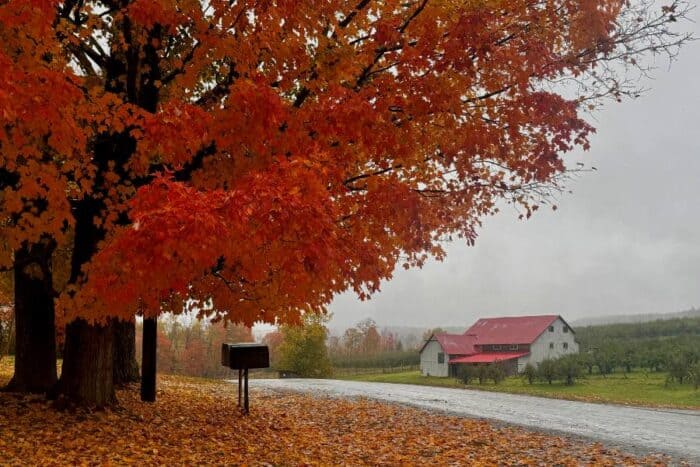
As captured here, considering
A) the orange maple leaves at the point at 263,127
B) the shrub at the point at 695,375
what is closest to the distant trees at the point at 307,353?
the shrub at the point at 695,375

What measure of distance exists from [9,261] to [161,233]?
5.16 m

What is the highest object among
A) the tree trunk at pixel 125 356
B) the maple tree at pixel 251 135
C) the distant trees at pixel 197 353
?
the maple tree at pixel 251 135

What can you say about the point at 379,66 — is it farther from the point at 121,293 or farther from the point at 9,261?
the point at 9,261

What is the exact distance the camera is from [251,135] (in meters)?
8.10

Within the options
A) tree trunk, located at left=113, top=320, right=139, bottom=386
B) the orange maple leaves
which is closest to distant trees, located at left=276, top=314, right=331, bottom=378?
tree trunk, located at left=113, top=320, right=139, bottom=386

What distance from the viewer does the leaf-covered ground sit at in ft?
27.3

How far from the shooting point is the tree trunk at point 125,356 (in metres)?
15.9

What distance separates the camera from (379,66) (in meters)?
10.4

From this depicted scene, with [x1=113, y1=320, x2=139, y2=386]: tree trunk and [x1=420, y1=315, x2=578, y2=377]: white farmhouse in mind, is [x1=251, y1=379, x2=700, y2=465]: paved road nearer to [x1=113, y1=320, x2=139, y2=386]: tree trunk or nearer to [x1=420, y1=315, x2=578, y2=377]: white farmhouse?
[x1=113, y1=320, x2=139, y2=386]: tree trunk

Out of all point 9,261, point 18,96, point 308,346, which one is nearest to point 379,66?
point 18,96

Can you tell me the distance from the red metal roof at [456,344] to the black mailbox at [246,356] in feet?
144

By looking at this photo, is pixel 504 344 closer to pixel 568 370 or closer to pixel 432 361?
pixel 432 361

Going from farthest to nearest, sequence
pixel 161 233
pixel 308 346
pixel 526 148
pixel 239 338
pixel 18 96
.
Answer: pixel 239 338 → pixel 308 346 → pixel 526 148 → pixel 18 96 → pixel 161 233

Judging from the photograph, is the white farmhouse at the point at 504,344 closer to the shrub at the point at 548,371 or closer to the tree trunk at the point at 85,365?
the shrub at the point at 548,371
